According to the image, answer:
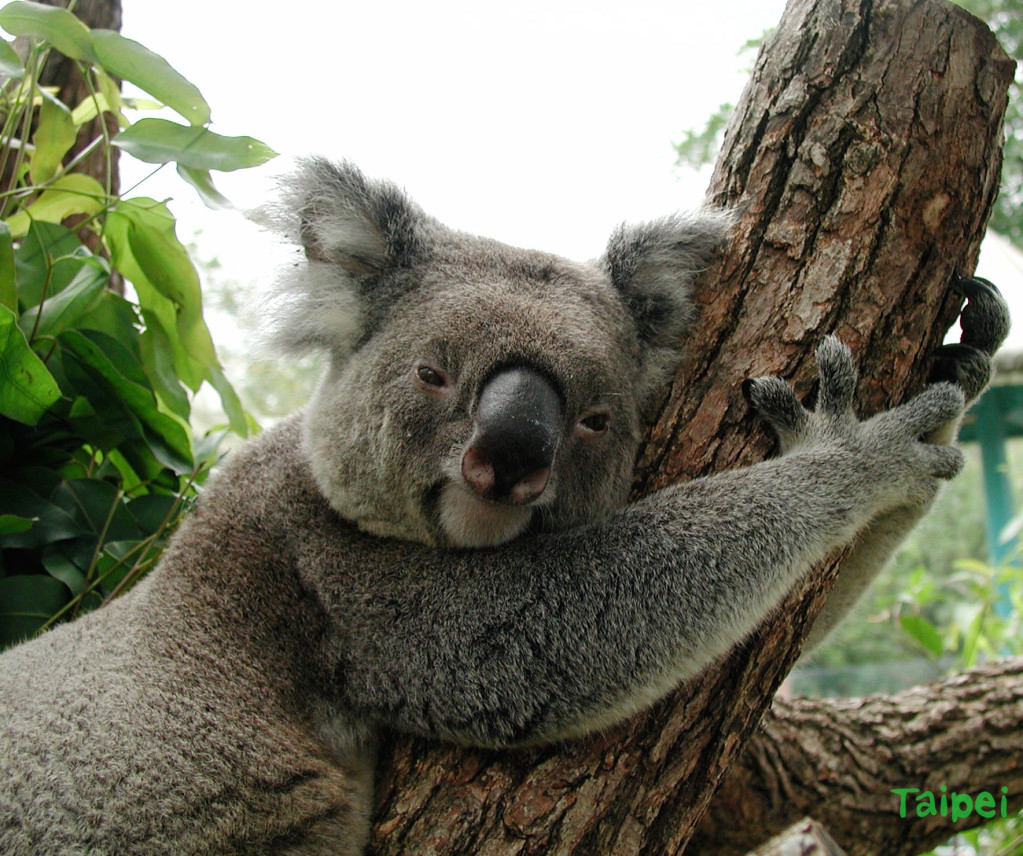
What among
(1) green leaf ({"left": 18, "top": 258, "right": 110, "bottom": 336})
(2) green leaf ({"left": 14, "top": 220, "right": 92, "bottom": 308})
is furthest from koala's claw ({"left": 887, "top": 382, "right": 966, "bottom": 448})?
(2) green leaf ({"left": 14, "top": 220, "right": 92, "bottom": 308})

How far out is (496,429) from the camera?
1.78 metres

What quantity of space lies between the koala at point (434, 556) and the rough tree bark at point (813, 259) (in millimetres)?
79

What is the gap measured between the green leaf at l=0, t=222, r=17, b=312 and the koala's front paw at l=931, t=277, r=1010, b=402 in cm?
257

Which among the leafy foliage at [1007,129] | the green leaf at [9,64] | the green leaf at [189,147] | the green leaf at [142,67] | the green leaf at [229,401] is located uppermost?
the leafy foliage at [1007,129]

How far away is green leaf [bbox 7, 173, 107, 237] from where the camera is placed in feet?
9.16

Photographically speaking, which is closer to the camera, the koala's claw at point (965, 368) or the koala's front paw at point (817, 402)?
the koala's front paw at point (817, 402)

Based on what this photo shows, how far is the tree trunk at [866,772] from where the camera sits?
3209mm

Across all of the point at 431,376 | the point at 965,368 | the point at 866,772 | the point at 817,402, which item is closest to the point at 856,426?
the point at 817,402

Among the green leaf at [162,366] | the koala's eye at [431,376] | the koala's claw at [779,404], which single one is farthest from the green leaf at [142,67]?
the koala's claw at [779,404]

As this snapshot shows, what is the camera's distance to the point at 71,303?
2568mm

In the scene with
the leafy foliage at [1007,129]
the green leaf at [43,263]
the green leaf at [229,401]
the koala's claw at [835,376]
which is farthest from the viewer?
the leafy foliage at [1007,129]

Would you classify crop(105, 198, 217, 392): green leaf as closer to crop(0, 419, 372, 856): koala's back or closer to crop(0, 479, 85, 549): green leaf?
crop(0, 479, 85, 549): green leaf

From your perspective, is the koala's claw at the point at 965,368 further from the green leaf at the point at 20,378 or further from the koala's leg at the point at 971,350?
the green leaf at the point at 20,378

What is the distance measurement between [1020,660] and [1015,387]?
618 cm
